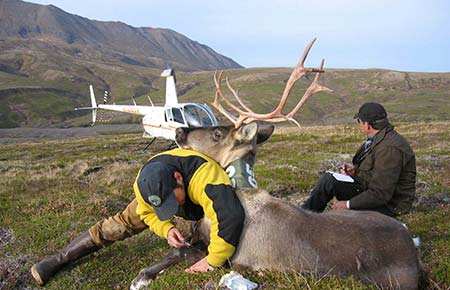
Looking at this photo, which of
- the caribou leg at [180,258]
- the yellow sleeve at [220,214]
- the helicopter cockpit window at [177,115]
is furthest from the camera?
the helicopter cockpit window at [177,115]

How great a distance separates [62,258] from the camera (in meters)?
5.91

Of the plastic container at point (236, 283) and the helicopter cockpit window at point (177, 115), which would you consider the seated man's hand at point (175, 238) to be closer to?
the plastic container at point (236, 283)

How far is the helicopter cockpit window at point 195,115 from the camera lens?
21766 mm

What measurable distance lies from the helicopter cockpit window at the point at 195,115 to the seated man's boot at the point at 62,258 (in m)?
15.8

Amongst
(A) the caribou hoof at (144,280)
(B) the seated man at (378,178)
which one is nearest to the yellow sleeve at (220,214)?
(A) the caribou hoof at (144,280)

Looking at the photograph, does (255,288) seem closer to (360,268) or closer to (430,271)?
(360,268)

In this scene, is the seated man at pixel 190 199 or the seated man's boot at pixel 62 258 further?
the seated man's boot at pixel 62 258

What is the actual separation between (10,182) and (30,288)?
8459mm

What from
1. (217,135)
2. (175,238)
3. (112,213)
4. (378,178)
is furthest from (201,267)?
(112,213)

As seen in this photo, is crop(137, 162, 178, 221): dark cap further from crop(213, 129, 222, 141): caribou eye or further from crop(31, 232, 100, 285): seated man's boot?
crop(31, 232, 100, 285): seated man's boot

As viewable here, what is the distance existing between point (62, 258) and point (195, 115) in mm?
16874

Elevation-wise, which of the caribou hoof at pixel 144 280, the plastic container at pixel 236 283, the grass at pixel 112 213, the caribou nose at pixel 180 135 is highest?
the caribou nose at pixel 180 135

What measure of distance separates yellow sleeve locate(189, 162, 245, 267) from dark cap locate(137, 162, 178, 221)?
0.36 m

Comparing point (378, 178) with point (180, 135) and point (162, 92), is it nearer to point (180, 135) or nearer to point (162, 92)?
point (180, 135)
